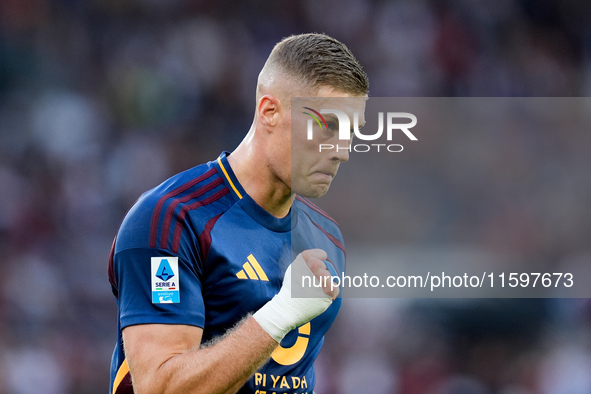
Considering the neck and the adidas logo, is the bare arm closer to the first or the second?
the adidas logo

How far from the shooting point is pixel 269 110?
2834 millimetres

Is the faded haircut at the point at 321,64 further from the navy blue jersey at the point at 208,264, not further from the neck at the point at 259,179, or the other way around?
the navy blue jersey at the point at 208,264

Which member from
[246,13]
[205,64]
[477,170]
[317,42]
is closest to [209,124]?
[205,64]

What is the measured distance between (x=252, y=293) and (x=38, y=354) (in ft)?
15.4

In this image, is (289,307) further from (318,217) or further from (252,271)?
(318,217)

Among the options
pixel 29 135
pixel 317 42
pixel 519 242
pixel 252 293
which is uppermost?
pixel 29 135

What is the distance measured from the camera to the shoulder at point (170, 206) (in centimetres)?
252

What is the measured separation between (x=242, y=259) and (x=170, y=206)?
1.07 ft

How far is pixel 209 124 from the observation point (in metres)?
8.09

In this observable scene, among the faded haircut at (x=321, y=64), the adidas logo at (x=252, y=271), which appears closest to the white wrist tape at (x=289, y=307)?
the adidas logo at (x=252, y=271)

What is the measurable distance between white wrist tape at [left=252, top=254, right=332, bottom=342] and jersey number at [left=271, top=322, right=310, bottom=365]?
0.34 metres

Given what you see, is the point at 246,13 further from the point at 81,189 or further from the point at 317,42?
the point at 317,42

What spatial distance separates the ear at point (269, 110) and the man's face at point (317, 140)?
0.07 m

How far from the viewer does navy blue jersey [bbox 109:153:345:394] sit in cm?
248
